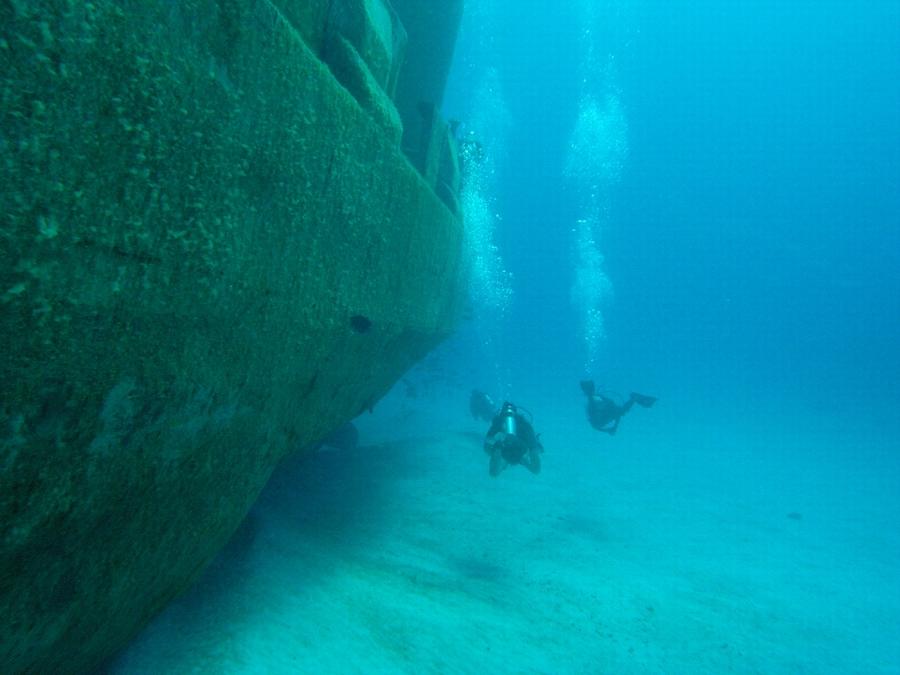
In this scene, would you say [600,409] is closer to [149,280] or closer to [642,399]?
[642,399]

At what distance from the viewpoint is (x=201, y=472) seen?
2262mm

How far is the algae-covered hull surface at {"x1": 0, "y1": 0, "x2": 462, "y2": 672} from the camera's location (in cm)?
124

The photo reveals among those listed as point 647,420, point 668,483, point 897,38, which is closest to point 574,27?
point 897,38

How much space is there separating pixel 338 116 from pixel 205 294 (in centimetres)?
125

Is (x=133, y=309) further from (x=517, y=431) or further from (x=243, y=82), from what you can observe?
(x=517, y=431)

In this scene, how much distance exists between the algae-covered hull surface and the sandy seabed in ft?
2.25

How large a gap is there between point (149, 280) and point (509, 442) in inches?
201

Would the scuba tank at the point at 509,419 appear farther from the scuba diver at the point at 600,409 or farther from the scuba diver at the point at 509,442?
the scuba diver at the point at 600,409

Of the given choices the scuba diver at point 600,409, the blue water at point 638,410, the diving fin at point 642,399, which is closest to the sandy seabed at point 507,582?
the blue water at point 638,410

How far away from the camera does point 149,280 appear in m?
1.59

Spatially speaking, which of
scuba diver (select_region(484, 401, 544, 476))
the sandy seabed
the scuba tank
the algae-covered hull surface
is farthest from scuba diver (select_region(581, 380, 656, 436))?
the algae-covered hull surface

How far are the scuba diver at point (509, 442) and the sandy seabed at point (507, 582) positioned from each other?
81 centimetres

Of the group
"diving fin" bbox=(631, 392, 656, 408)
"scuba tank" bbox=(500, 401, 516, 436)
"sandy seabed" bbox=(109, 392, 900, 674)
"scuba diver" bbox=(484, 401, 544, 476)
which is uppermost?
"diving fin" bbox=(631, 392, 656, 408)

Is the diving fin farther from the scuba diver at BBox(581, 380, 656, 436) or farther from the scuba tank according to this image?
the scuba tank
